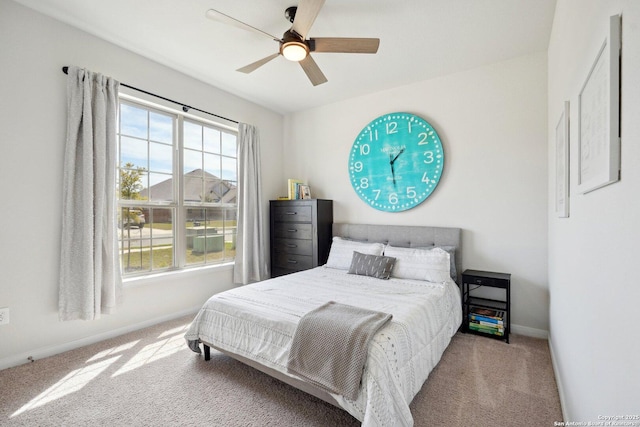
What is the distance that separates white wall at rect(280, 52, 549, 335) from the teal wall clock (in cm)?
11

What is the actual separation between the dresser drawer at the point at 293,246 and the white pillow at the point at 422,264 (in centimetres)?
116

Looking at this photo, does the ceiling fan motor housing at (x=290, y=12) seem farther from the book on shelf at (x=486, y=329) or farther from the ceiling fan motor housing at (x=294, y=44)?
the book on shelf at (x=486, y=329)

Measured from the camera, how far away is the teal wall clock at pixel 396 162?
3301mm

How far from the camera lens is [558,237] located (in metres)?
2.01

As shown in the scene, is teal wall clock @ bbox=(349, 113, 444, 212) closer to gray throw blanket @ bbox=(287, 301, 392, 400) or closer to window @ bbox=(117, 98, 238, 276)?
window @ bbox=(117, 98, 238, 276)

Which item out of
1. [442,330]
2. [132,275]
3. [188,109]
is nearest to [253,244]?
[132,275]

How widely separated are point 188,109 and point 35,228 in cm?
179

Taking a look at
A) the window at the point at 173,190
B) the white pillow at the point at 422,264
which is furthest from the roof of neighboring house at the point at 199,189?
the white pillow at the point at 422,264

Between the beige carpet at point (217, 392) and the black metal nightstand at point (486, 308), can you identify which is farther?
the black metal nightstand at point (486, 308)

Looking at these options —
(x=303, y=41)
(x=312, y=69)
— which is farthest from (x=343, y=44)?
(x=312, y=69)

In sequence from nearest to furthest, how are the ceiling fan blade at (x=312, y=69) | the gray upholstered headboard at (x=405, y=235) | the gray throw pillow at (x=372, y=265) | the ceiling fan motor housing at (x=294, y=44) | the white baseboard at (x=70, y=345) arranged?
the ceiling fan motor housing at (x=294, y=44), the white baseboard at (x=70, y=345), the ceiling fan blade at (x=312, y=69), the gray throw pillow at (x=372, y=265), the gray upholstered headboard at (x=405, y=235)

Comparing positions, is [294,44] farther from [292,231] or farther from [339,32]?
[292,231]

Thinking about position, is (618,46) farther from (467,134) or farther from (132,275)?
(132,275)

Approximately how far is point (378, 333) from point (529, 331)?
6.85 feet
